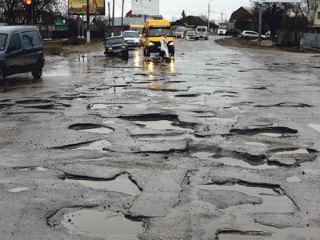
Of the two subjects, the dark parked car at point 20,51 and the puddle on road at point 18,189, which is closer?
the puddle on road at point 18,189

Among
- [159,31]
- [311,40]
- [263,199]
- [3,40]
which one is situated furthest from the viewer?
[311,40]

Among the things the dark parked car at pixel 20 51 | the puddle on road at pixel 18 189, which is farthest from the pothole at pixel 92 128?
the dark parked car at pixel 20 51

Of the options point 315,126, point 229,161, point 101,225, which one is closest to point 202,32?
point 315,126

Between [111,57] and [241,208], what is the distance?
30.5 m

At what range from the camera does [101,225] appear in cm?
474

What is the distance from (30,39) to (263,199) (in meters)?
14.7

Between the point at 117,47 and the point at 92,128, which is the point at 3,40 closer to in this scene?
the point at 92,128

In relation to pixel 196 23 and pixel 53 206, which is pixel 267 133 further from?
pixel 196 23

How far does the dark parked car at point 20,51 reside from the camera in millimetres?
16812

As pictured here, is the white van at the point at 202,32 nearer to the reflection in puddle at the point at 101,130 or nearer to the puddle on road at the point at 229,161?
the reflection in puddle at the point at 101,130

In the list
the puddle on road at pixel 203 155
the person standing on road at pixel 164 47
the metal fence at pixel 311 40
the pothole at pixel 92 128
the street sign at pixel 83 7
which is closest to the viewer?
the puddle on road at pixel 203 155

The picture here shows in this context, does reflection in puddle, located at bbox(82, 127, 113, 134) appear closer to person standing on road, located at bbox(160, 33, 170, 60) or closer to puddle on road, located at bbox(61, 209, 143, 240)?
puddle on road, located at bbox(61, 209, 143, 240)

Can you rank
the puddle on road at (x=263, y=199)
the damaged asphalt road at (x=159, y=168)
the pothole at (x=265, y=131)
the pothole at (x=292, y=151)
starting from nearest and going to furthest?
the damaged asphalt road at (x=159, y=168)
the puddle on road at (x=263, y=199)
the pothole at (x=292, y=151)
the pothole at (x=265, y=131)

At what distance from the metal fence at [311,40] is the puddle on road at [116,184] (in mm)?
50528
